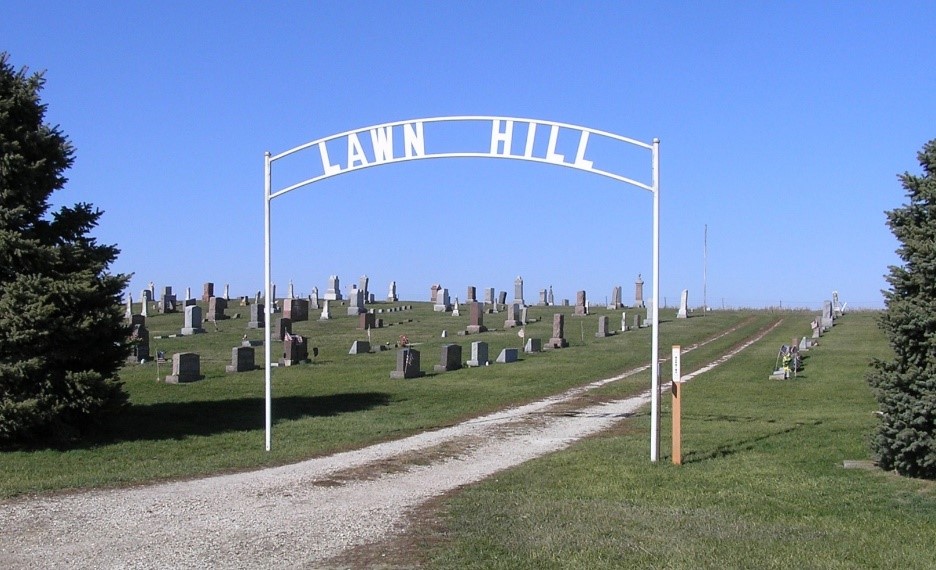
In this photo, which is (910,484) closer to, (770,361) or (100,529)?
(100,529)

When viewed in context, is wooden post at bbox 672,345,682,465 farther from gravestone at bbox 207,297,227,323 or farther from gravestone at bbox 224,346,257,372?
gravestone at bbox 207,297,227,323

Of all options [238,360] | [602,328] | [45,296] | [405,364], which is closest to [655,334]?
[45,296]

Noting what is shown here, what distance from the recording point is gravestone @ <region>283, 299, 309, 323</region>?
43438 millimetres

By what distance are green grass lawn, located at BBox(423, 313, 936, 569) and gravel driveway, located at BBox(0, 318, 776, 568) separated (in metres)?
0.73

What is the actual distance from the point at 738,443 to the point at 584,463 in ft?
10.2

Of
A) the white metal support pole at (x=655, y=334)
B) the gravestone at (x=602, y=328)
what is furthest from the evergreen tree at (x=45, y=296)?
the gravestone at (x=602, y=328)

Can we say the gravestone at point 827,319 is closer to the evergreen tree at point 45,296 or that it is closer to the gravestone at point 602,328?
the gravestone at point 602,328

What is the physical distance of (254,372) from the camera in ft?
84.5

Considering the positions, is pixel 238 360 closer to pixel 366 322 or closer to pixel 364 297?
pixel 366 322

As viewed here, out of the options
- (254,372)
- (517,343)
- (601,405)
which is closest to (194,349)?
(254,372)

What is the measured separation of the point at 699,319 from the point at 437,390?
32.5 m

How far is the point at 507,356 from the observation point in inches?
1164

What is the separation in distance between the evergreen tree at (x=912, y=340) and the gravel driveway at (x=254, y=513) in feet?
15.4

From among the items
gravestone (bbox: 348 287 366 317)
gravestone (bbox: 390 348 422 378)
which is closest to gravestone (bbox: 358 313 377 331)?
gravestone (bbox: 348 287 366 317)
